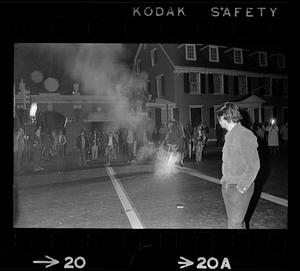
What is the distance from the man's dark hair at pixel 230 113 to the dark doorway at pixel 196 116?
16cm

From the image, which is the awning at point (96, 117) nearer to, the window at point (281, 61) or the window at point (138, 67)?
the window at point (138, 67)

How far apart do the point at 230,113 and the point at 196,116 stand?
29cm

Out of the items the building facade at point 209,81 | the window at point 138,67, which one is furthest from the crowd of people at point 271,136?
the window at point 138,67

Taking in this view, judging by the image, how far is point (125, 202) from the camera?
290 centimetres

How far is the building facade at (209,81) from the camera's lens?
2.92 metres

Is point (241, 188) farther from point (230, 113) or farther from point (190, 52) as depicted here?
point (190, 52)

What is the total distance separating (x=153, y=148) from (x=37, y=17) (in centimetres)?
148

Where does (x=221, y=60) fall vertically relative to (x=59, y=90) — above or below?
above

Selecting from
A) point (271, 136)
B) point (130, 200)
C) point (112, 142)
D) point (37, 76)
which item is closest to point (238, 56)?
point (271, 136)

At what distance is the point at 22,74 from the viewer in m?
2.84

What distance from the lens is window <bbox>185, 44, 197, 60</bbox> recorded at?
9.68 feet
